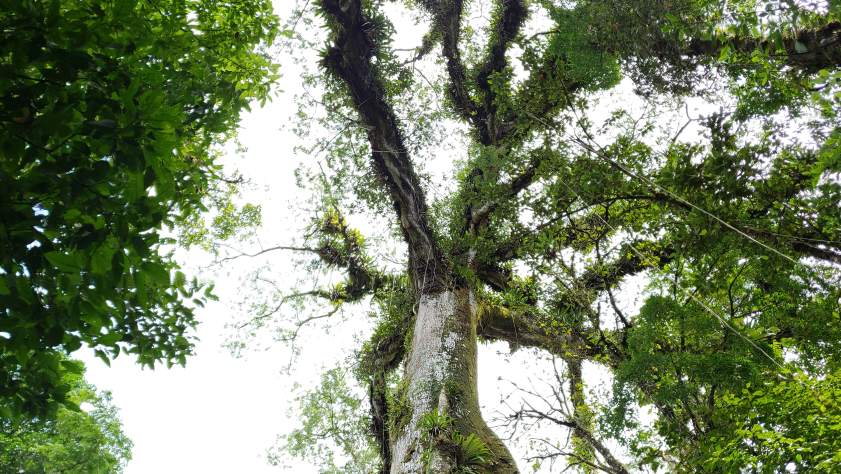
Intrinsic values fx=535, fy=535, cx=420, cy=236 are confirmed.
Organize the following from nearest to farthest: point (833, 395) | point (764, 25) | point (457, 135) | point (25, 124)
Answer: point (25, 124) < point (764, 25) < point (833, 395) < point (457, 135)

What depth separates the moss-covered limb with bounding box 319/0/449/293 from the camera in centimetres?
782

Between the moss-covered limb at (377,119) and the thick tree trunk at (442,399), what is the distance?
981 mm

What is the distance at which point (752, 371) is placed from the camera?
4441 millimetres

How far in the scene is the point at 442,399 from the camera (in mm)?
5504

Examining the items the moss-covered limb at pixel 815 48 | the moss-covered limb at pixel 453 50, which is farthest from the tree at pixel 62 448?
the moss-covered limb at pixel 815 48

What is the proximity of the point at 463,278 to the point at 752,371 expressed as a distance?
12.3 feet

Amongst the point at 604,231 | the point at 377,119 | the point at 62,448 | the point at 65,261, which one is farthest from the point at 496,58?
the point at 62,448

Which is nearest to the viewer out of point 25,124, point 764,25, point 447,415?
point 25,124

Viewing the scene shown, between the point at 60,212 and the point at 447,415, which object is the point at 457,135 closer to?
the point at 447,415

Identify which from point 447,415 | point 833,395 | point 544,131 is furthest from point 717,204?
point 447,415

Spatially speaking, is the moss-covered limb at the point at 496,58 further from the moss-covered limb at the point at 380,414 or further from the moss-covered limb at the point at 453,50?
the moss-covered limb at the point at 380,414

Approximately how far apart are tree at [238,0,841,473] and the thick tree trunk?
0.10ft

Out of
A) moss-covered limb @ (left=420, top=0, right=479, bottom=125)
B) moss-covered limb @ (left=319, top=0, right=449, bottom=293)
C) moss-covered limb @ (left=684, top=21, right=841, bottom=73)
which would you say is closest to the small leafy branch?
moss-covered limb @ (left=319, top=0, right=449, bottom=293)

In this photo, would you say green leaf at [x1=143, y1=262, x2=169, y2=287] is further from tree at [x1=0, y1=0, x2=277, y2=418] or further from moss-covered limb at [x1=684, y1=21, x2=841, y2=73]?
moss-covered limb at [x1=684, y1=21, x2=841, y2=73]
